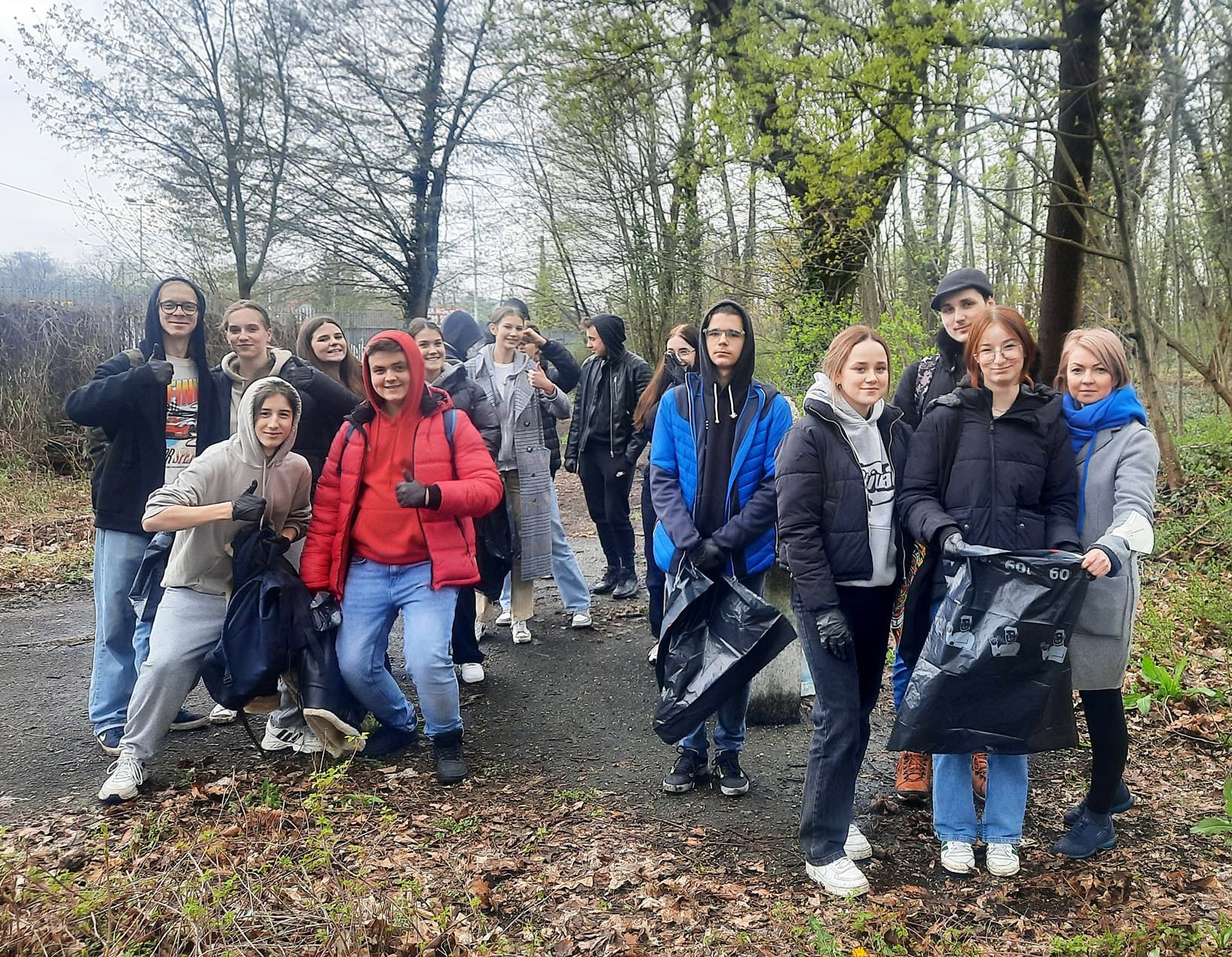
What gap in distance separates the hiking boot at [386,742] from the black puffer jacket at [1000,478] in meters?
2.61

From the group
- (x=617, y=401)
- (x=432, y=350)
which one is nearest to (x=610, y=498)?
(x=617, y=401)

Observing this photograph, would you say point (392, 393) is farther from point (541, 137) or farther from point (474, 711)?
point (541, 137)

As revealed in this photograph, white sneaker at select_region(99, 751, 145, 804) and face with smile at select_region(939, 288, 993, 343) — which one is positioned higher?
face with smile at select_region(939, 288, 993, 343)

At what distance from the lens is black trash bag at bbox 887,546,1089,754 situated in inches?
110

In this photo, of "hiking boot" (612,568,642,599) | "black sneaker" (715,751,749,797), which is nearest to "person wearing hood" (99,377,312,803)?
"black sneaker" (715,751,749,797)

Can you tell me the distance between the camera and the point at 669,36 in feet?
33.2

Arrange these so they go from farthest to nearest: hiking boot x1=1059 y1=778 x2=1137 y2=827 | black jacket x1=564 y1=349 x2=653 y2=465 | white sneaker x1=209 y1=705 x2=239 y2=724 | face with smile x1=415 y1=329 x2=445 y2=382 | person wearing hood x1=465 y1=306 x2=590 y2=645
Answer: black jacket x1=564 y1=349 x2=653 y2=465
person wearing hood x1=465 y1=306 x2=590 y2=645
face with smile x1=415 y1=329 x2=445 y2=382
white sneaker x1=209 y1=705 x2=239 y2=724
hiking boot x1=1059 y1=778 x2=1137 y2=827

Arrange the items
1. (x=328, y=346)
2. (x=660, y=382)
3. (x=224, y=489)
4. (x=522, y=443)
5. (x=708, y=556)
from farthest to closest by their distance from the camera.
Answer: (x=660, y=382) < (x=522, y=443) < (x=328, y=346) < (x=224, y=489) < (x=708, y=556)

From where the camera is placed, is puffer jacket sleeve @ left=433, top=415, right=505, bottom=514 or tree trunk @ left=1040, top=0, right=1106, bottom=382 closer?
puffer jacket sleeve @ left=433, top=415, right=505, bottom=514

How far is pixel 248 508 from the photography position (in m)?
3.63

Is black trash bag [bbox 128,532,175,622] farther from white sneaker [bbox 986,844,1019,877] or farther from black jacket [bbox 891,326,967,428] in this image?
white sneaker [bbox 986,844,1019,877]

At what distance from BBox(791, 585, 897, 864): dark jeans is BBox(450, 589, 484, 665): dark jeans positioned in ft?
7.74

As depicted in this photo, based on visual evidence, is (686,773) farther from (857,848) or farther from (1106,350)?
(1106,350)

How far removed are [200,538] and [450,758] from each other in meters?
1.50
